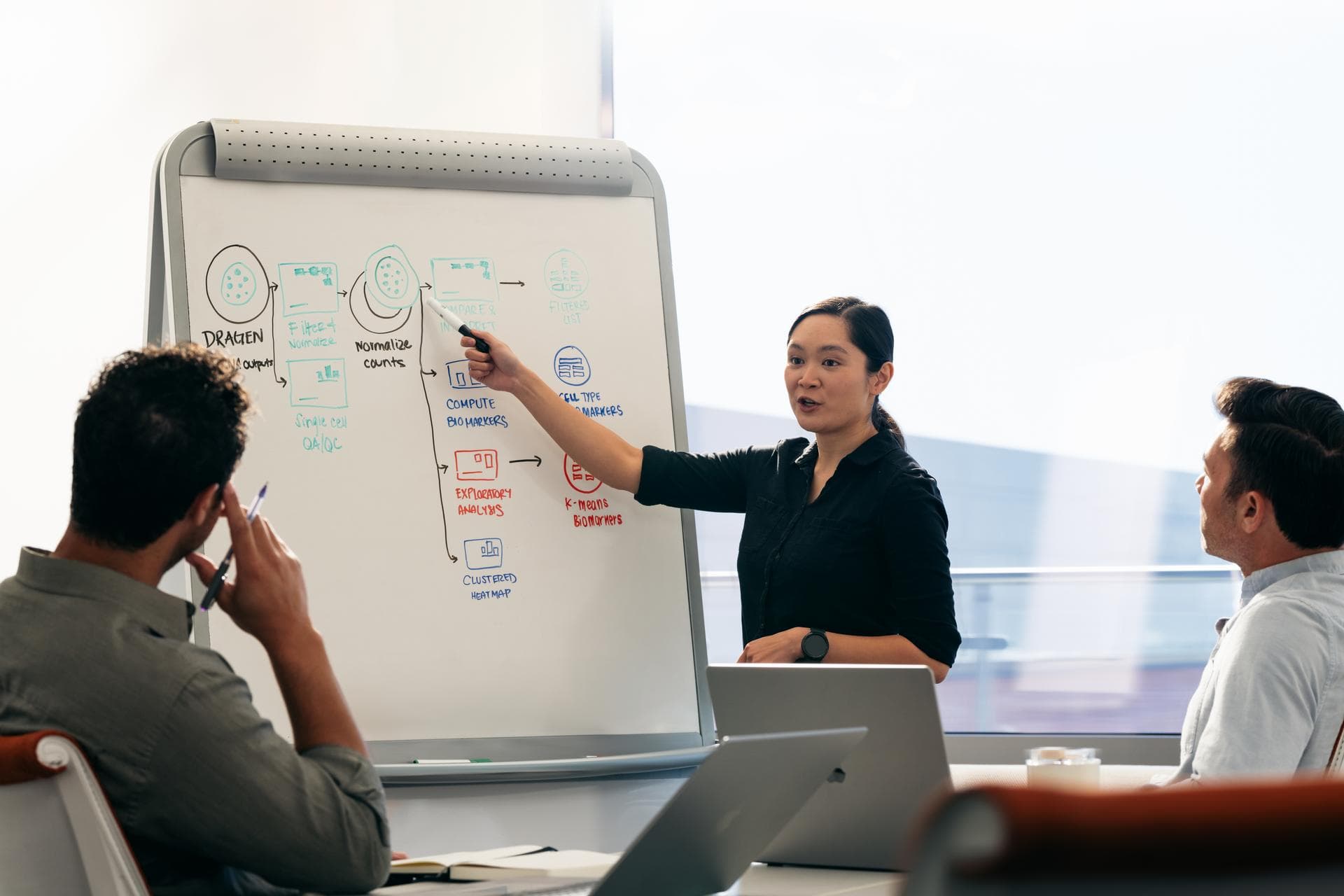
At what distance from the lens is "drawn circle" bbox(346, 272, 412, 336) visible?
2.42 m

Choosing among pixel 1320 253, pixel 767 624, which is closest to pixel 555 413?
pixel 767 624

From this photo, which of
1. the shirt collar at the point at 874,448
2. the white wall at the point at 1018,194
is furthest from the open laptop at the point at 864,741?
the white wall at the point at 1018,194

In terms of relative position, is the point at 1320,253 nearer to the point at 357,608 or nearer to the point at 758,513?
the point at 758,513

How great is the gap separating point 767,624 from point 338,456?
3.10 ft

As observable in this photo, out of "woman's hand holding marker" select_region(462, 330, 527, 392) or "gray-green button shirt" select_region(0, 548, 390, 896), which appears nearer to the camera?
"gray-green button shirt" select_region(0, 548, 390, 896)

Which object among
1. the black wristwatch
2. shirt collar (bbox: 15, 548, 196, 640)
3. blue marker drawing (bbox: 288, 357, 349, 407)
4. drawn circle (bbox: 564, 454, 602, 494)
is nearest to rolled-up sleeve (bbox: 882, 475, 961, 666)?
the black wristwatch

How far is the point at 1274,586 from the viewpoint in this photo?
5.49ft

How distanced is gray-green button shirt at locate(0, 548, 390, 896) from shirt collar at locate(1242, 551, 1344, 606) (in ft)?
4.29

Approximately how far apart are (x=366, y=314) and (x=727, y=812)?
1.54m

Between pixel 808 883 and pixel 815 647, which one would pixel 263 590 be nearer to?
pixel 808 883

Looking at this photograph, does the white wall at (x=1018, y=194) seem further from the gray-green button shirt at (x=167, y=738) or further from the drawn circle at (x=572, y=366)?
the gray-green button shirt at (x=167, y=738)

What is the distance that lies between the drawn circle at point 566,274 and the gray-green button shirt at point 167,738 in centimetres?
145

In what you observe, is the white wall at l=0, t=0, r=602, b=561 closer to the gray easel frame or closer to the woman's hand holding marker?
the gray easel frame

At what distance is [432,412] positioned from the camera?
2.45m
